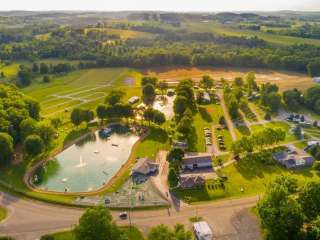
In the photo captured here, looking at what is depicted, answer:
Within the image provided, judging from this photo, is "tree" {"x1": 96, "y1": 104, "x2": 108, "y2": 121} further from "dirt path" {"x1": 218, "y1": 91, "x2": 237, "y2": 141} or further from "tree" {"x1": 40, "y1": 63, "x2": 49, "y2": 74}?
"tree" {"x1": 40, "y1": 63, "x2": 49, "y2": 74}

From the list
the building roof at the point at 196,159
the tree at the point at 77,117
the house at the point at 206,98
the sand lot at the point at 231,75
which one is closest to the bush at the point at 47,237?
the building roof at the point at 196,159

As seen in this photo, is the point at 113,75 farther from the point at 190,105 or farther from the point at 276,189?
the point at 276,189

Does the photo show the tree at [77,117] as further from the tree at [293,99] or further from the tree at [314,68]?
the tree at [314,68]

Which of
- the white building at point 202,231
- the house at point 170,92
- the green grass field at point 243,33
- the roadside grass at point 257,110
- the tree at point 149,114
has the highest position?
the green grass field at point 243,33

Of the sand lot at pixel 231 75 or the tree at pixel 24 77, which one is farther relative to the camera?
the tree at pixel 24 77

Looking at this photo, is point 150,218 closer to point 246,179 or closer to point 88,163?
point 246,179

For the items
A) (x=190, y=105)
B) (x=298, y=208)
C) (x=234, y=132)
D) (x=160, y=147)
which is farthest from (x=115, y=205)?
(x=190, y=105)
